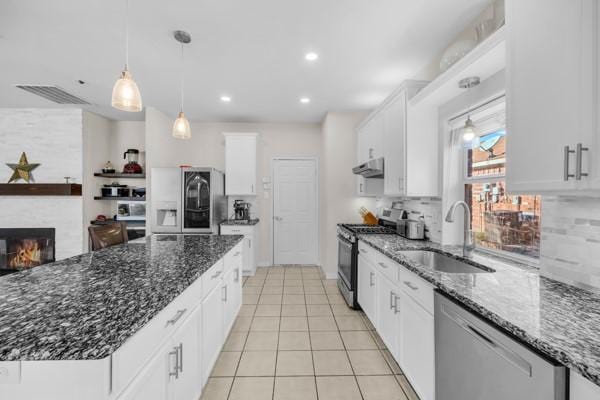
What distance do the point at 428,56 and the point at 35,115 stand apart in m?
5.83

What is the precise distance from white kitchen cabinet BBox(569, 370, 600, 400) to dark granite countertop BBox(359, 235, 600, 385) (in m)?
0.06

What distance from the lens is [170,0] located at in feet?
6.21

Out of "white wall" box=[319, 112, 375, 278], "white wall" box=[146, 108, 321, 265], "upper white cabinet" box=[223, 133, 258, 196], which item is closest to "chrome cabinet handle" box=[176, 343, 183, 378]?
"white wall" box=[319, 112, 375, 278]

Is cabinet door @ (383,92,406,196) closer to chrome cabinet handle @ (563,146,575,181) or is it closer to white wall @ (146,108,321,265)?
chrome cabinet handle @ (563,146,575,181)

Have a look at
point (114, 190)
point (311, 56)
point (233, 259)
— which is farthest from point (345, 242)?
point (114, 190)

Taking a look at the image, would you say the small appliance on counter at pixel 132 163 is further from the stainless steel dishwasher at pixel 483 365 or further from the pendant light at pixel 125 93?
the stainless steel dishwasher at pixel 483 365

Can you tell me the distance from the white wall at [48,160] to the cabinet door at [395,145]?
15.7 ft

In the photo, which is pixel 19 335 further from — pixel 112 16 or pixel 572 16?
pixel 112 16

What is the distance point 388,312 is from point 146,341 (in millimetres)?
1744

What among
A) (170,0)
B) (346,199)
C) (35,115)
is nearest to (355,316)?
(346,199)

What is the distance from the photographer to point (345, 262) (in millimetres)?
3291

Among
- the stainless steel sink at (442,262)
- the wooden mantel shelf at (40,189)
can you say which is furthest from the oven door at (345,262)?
the wooden mantel shelf at (40,189)

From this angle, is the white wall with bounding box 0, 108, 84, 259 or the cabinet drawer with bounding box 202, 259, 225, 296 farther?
the white wall with bounding box 0, 108, 84, 259

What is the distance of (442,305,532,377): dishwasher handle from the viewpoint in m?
0.88
